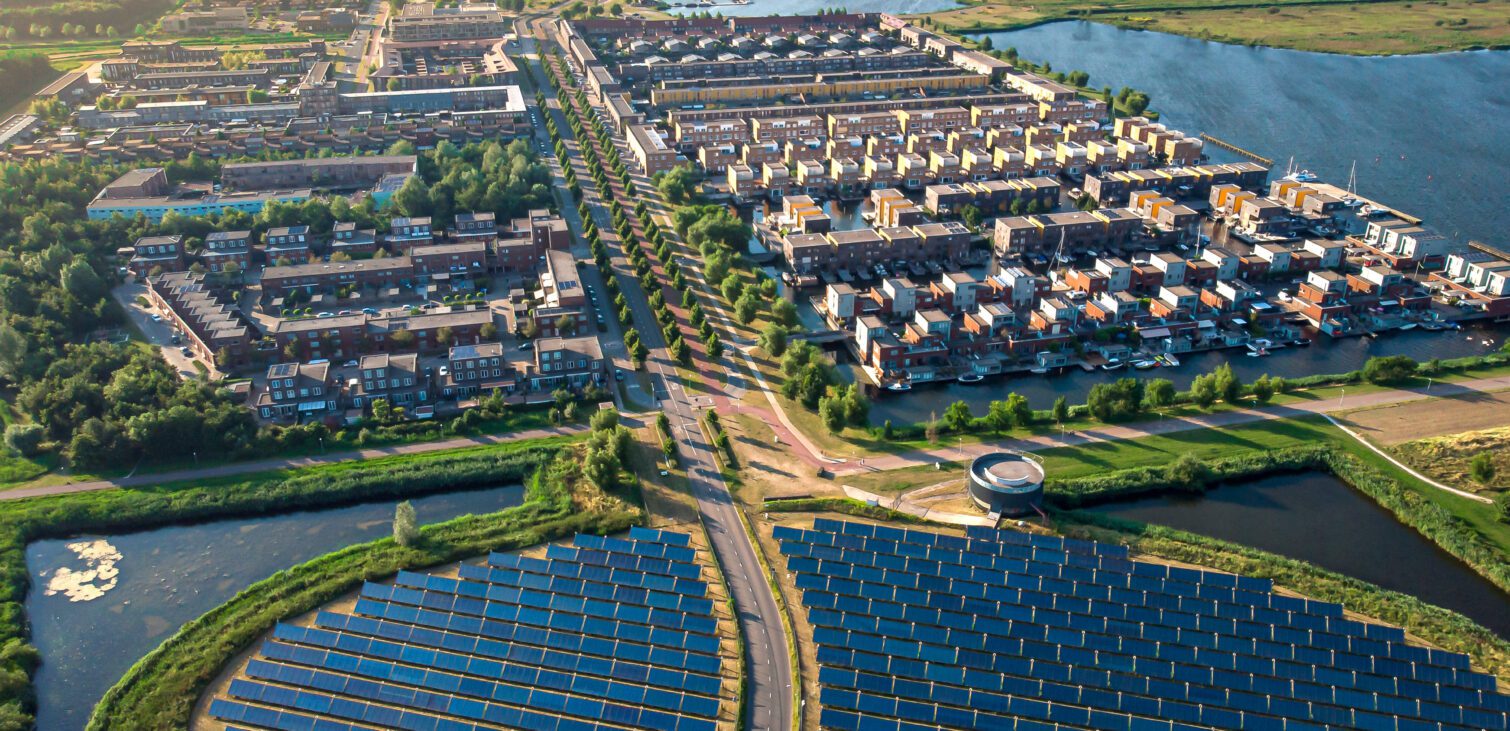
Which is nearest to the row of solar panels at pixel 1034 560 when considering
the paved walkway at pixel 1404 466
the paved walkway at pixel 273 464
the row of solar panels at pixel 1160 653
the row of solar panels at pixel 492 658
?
the row of solar panels at pixel 1160 653

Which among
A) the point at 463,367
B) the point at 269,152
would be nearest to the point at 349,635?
the point at 463,367

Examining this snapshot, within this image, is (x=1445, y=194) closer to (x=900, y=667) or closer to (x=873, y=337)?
(x=873, y=337)

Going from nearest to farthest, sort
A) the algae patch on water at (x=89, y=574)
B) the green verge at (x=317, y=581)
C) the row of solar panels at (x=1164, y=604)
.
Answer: the green verge at (x=317, y=581)
the row of solar panels at (x=1164, y=604)
the algae patch on water at (x=89, y=574)

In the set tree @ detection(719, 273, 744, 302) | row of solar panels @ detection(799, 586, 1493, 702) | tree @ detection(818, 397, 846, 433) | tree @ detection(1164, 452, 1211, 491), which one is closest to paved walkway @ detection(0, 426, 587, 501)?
tree @ detection(818, 397, 846, 433)

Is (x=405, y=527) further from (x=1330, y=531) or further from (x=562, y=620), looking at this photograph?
(x=1330, y=531)

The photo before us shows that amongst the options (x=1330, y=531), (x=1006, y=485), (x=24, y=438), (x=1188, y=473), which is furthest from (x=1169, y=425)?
(x=24, y=438)

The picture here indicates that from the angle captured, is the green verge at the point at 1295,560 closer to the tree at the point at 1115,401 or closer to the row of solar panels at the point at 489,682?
the tree at the point at 1115,401
